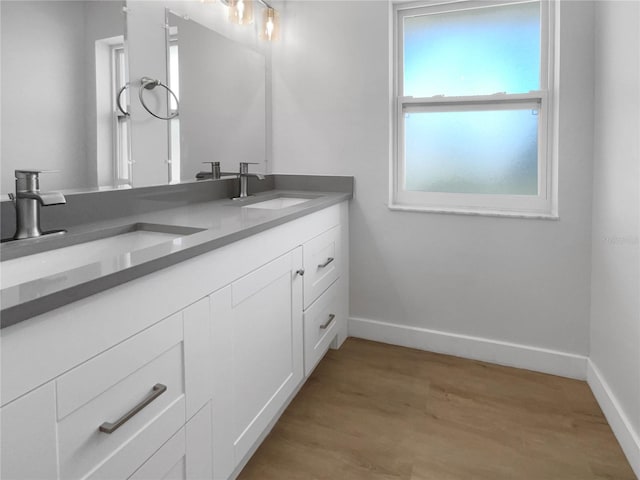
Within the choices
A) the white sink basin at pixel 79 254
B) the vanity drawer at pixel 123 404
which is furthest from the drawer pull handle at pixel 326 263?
the vanity drawer at pixel 123 404

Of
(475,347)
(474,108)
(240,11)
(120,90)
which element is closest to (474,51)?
(474,108)

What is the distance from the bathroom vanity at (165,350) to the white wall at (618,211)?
1.22 metres

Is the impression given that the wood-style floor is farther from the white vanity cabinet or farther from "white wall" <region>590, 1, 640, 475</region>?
the white vanity cabinet

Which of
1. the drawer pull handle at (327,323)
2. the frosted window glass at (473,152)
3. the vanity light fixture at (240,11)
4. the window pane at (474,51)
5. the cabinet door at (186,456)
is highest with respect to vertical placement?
the vanity light fixture at (240,11)

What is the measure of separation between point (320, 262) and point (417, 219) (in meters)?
0.67

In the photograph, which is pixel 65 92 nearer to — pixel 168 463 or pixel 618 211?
pixel 168 463

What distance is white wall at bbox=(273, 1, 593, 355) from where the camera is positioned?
2.24 meters

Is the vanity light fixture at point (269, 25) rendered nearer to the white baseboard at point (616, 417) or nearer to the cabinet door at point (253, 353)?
the cabinet door at point (253, 353)

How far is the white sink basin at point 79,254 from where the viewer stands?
1.12 metres

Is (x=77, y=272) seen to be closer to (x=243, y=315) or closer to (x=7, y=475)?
(x=7, y=475)

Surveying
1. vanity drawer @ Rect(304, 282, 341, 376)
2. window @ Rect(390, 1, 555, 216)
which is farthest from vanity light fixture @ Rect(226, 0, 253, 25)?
vanity drawer @ Rect(304, 282, 341, 376)

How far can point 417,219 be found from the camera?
260cm

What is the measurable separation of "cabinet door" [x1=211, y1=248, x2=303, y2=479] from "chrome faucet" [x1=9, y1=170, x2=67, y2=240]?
1.72ft

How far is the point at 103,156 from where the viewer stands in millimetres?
1643
